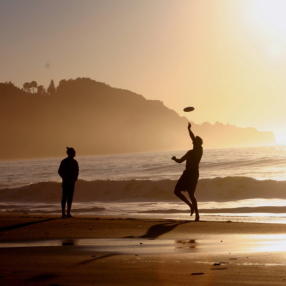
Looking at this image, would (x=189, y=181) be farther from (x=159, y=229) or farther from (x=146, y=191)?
(x=146, y=191)

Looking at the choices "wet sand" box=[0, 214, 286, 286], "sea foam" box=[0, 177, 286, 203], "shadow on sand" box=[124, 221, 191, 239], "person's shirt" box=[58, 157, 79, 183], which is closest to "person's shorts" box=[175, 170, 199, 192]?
"shadow on sand" box=[124, 221, 191, 239]

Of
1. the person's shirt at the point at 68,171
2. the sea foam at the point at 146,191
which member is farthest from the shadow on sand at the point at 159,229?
the sea foam at the point at 146,191

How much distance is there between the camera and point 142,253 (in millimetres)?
7230

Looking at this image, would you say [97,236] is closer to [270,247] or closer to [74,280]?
[270,247]

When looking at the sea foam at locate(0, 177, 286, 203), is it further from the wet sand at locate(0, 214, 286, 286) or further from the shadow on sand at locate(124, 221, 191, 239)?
the wet sand at locate(0, 214, 286, 286)

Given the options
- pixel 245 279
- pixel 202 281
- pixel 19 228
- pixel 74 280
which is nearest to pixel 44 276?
pixel 74 280

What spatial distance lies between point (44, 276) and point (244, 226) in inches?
211

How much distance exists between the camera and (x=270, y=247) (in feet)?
25.1

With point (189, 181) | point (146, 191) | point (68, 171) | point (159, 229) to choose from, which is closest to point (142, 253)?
point (159, 229)

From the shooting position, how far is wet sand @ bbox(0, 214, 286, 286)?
224 inches

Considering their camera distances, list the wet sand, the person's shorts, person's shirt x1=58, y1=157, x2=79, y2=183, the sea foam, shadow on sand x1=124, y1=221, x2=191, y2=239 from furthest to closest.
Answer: the sea foam < person's shirt x1=58, y1=157, x2=79, y2=183 < the person's shorts < shadow on sand x1=124, y1=221, x2=191, y2=239 < the wet sand

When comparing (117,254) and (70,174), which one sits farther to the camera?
(70,174)

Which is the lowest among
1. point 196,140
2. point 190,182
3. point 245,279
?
point 245,279

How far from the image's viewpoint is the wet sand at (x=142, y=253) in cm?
569
